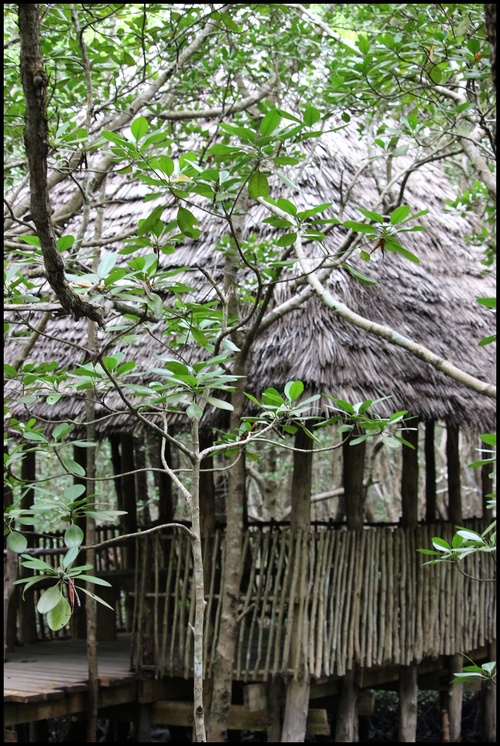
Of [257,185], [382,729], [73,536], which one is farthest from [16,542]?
[382,729]

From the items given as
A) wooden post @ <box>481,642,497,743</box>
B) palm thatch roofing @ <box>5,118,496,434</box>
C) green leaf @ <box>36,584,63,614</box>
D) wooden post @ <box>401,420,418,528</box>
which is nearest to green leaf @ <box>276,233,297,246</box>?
green leaf @ <box>36,584,63,614</box>

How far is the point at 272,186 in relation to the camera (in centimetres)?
640

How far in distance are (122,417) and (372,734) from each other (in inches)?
194

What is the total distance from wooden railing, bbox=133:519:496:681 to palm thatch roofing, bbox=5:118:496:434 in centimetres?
99

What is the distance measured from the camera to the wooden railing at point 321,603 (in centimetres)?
557

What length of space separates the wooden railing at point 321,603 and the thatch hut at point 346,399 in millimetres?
15

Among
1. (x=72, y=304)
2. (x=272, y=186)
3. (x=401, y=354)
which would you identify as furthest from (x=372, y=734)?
(x=72, y=304)

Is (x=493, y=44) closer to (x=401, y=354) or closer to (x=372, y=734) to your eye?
(x=401, y=354)

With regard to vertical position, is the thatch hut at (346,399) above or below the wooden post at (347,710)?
above

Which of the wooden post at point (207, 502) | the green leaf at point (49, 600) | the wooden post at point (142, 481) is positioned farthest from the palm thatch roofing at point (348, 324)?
the wooden post at point (142, 481)

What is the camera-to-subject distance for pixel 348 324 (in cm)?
571

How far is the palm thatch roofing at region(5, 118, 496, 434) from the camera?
5418 millimetres

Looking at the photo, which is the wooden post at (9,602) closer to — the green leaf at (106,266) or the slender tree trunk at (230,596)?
the slender tree trunk at (230,596)

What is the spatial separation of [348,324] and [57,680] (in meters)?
3.01
